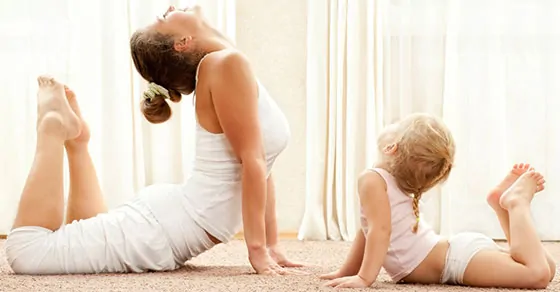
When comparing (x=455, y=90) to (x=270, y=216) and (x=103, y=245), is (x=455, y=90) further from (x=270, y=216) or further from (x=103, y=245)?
(x=103, y=245)

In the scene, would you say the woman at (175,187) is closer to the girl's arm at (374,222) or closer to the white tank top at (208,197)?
the white tank top at (208,197)

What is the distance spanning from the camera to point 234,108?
76.7 inches

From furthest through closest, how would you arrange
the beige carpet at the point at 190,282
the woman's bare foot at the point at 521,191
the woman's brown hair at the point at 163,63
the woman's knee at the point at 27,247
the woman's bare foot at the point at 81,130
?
1. the woman's bare foot at the point at 81,130
2. the woman's brown hair at the point at 163,63
3. the woman's knee at the point at 27,247
4. the woman's bare foot at the point at 521,191
5. the beige carpet at the point at 190,282

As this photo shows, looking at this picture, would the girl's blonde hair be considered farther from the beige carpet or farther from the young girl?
the beige carpet

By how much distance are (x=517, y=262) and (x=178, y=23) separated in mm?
980

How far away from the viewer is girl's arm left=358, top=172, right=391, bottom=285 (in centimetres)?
170

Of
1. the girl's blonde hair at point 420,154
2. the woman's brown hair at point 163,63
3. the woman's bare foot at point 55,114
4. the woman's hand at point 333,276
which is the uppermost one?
the woman's brown hair at point 163,63

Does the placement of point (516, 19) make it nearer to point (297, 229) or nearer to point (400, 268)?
point (297, 229)

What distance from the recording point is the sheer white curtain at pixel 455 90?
10.9ft

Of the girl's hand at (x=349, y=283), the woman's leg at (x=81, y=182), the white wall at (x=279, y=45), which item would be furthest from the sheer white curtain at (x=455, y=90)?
the girl's hand at (x=349, y=283)

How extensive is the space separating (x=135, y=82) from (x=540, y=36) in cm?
161

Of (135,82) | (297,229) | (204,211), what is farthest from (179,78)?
(297,229)

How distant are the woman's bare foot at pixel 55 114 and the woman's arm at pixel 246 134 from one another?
350 millimetres

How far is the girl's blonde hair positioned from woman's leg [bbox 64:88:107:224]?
828 millimetres
